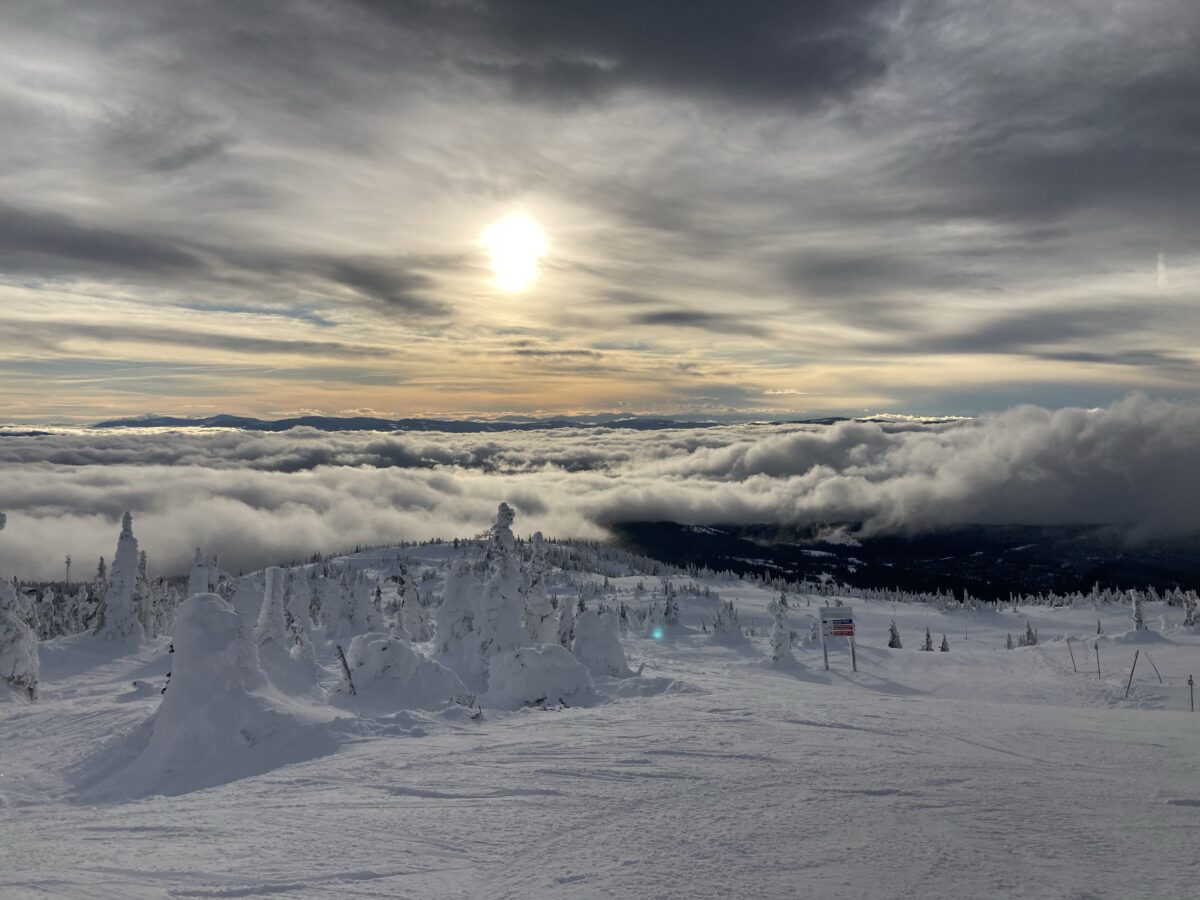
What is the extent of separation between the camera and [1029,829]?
11398 millimetres

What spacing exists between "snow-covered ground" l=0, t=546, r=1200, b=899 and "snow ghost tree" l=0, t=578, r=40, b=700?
10883mm

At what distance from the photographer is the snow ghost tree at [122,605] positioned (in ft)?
199

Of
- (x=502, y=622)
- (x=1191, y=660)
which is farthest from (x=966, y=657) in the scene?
(x=502, y=622)

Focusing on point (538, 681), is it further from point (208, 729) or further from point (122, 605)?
point (122, 605)

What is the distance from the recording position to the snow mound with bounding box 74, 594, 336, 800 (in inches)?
768

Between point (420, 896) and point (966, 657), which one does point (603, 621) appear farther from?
point (966, 657)

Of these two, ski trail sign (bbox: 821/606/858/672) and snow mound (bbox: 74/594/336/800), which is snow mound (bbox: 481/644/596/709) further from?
ski trail sign (bbox: 821/606/858/672)

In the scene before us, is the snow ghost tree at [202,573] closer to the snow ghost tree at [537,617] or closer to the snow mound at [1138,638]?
the snow ghost tree at [537,617]

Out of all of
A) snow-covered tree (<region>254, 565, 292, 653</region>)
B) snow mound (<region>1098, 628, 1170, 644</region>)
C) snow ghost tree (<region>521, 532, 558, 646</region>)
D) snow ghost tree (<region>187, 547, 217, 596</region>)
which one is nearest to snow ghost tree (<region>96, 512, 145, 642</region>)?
snow ghost tree (<region>187, 547, 217, 596</region>)

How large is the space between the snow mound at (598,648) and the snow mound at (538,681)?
400 inches

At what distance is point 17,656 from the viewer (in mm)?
34844

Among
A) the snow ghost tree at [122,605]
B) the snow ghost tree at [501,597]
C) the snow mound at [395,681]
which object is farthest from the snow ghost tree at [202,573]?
the snow mound at [395,681]


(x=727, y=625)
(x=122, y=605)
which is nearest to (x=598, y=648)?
(x=122, y=605)

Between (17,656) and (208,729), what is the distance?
2208 cm
